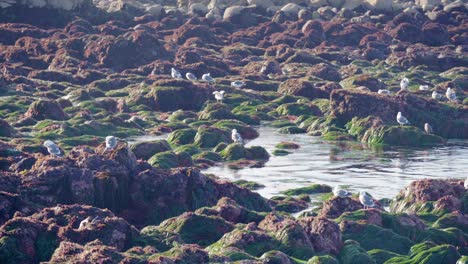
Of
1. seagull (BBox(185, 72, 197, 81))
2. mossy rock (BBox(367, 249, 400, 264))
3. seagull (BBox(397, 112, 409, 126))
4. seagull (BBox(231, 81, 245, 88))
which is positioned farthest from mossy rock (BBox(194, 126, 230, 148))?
mossy rock (BBox(367, 249, 400, 264))

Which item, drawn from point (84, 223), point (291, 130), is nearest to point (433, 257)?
point (84, 223)

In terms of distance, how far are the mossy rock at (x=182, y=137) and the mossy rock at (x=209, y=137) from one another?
0.20 m

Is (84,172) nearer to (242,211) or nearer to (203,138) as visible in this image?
(242,211)

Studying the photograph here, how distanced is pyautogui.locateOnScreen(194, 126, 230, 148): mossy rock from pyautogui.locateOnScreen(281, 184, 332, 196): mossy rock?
6.38 m

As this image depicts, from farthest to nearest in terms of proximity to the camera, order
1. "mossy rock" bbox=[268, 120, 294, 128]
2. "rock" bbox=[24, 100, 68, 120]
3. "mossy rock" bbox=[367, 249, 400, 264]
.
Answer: "mossy rock" bbox=[268, 120, 294, 128] < "rock" bbox=[24, 100, 68, 120] < "mossy rock" bbox=[367, 249, 400, 264]

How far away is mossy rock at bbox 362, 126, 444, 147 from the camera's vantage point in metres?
29.6

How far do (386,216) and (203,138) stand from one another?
1101 centimetres

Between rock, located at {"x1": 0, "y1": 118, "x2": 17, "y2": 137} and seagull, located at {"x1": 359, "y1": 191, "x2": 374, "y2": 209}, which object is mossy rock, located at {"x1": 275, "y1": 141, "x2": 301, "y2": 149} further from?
→ seagull, located at {"x1": 359, "y1": 191, "x2": 374, "y2": 209}

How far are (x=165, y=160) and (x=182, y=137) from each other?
5.12 metres

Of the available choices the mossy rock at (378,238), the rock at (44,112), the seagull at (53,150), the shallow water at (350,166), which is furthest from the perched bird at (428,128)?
the mossy rock at (378,238)

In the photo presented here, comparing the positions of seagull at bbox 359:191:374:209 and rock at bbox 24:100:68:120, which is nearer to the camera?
seagull at bbox 359:191:374:209

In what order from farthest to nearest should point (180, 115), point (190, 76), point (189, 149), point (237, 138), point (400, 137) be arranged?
point (190, 76), point (180, 115), point (400, 137), point (237, 138), point (189, 149)

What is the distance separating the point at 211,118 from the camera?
32250 millimetres

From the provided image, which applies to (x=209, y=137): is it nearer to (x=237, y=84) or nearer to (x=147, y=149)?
(x=147, y=149)
